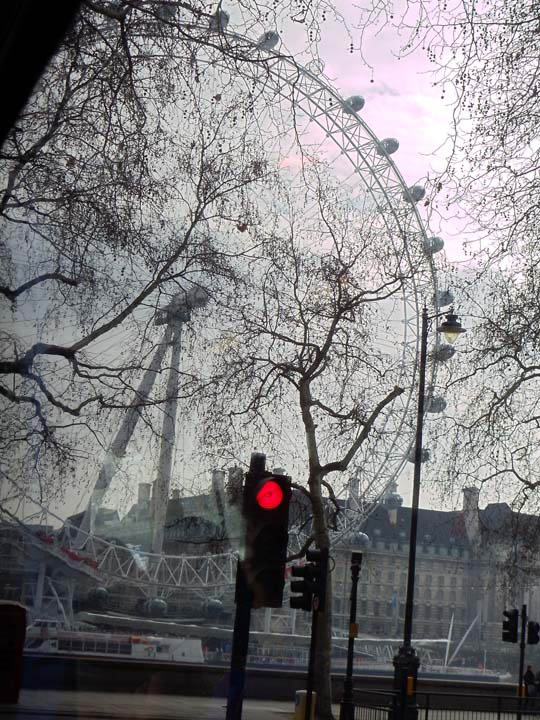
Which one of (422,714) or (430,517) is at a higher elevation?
(430,517)

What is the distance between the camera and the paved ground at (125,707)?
14758 mm

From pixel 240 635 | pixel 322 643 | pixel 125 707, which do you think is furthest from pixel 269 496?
pixel 322 643

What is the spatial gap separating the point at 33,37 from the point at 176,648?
133ft

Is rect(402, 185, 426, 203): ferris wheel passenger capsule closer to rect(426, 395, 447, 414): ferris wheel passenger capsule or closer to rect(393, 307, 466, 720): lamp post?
rect(426, 395, 447, 414): ferris wheel passenger capsule

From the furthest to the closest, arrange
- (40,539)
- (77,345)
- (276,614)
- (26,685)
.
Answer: (276,614) < (40,539) < (26,685) < (77,345)

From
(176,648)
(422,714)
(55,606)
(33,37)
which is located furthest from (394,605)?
(33,37)

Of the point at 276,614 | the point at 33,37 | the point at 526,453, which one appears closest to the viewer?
the point at 33,37

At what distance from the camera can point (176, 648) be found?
1672 inches

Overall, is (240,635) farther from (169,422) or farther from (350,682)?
(169,422)

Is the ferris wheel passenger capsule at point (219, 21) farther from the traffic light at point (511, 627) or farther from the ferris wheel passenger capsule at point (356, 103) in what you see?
the ferris wheel passenger capsule at point (356, 103)

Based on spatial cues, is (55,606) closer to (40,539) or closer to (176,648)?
(176,648)

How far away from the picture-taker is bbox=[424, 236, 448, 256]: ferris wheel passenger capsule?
22.8 meters

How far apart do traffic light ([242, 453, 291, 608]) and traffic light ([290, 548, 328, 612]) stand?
215 inches

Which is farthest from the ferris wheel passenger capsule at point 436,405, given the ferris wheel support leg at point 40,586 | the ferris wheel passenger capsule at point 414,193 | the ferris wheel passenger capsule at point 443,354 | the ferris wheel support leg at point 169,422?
the ferris wheel support leg at point 40,586
